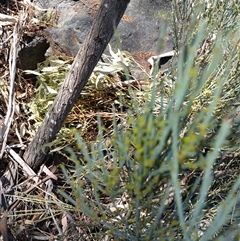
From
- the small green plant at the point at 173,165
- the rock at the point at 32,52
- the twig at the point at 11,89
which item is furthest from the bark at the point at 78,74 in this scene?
the rock at the point at 32,52

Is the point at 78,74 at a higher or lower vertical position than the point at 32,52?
higher

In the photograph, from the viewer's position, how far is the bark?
1446 mm

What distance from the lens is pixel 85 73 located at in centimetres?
162

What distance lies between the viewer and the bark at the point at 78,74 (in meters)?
1.45

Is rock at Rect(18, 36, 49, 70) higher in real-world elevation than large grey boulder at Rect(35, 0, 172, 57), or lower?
lower

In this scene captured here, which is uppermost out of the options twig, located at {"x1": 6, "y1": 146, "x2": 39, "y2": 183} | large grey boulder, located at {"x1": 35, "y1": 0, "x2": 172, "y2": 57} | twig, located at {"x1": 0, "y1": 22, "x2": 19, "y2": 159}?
large grey boulder, located at {"x1": 35, "y1": 0, "x2": 172, "y2": 57}

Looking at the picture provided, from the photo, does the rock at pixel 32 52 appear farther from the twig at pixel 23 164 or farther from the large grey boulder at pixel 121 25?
the twig at pixel 23 164

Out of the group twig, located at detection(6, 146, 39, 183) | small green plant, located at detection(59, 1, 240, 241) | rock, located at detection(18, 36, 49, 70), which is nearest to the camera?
small green plant, located at detection(59, 1, 240, 241)

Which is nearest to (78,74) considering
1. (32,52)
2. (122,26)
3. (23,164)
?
(23,164)

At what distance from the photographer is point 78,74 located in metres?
1.63

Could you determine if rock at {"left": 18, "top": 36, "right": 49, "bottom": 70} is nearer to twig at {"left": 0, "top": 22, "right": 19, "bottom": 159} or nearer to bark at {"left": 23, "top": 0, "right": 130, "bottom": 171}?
twig at {"left": 0, "top": 22, "right": 19, "bottom": 159}

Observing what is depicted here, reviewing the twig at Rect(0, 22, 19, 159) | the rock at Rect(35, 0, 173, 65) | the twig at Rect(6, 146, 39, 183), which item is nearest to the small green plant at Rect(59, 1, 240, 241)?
the twig at Rect(6, 146, 39, 183)

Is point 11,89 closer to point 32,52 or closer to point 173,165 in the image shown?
point 32,52

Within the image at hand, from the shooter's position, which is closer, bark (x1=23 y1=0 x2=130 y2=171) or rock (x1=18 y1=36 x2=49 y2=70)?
bark (x1=23 y1=0 x2=130 y2=171)
